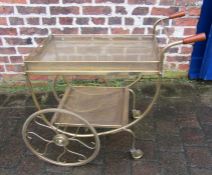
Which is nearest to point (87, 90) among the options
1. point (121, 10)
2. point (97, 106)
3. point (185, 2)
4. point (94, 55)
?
point (97, 106)

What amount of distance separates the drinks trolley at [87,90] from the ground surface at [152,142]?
80 millimetres

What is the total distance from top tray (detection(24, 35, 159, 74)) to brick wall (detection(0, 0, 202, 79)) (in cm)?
45

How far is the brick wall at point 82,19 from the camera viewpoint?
94.0 inches

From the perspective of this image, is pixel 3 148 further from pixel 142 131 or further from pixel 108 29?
pixel 108 29

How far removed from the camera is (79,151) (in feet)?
6.61

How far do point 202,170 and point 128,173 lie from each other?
46cm

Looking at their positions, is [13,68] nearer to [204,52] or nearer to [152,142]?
[152,142]

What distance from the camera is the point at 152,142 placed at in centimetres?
208

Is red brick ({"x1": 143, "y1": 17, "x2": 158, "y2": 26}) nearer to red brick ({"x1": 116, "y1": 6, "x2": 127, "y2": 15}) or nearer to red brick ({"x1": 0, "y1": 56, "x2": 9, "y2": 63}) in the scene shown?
red brick ({"x1": 116, "y1": 6, "x2": 127, "y2": 15})

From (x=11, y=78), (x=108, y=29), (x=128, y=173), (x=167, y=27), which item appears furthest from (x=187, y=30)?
(x=11, y=78)

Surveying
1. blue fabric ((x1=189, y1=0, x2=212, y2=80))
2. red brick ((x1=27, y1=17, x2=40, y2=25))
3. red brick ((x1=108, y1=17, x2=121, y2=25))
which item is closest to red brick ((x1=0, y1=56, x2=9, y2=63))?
red brick ((x1=27, y1=17, x2=40, y2=25))

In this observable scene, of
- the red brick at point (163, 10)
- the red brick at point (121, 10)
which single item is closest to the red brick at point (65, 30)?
the red brick at point (121, 10)

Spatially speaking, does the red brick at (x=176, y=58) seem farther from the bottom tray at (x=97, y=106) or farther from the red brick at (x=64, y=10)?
the red brick at (x=64, y=10)

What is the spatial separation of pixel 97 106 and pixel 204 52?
1150 millimetres
